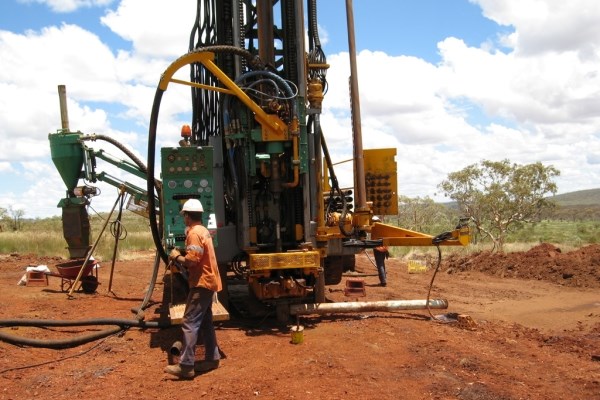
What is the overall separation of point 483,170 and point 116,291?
19819 millimetres

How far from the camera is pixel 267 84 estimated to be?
27.8 ft

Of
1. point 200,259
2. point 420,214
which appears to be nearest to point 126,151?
point 200,259

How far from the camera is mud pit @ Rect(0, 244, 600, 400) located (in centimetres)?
570

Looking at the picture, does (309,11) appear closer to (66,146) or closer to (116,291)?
(66,146)

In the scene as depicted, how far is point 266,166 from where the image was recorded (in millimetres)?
8391

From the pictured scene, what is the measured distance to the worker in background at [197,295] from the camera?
607 cm

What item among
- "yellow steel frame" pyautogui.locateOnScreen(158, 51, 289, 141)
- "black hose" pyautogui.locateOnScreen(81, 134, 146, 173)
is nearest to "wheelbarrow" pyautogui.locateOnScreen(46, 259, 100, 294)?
"black hose" pyautogui.locateOnScreen(81, 134, 146, 173)

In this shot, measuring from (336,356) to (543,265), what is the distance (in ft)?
34.7

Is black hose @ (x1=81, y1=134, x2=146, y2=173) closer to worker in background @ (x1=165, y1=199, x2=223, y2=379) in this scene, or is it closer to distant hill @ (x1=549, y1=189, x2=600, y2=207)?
worker in background @ (x1=165, y1=199, x2=223, y2=379)

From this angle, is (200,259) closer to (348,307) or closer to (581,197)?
(348,307)

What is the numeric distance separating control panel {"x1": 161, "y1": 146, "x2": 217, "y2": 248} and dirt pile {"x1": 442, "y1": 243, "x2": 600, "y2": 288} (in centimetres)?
973

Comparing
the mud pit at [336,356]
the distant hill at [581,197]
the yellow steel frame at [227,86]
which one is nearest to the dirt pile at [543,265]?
the mud pit at [336,356]

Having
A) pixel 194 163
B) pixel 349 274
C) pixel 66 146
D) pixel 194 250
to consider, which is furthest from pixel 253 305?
pixel 349 274

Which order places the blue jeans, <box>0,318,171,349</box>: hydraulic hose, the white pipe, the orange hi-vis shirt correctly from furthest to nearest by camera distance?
the white pipe < <box>0,318,171,349</box>: hydraulic hose < the orange hi-vis shirt < the blue jeans
